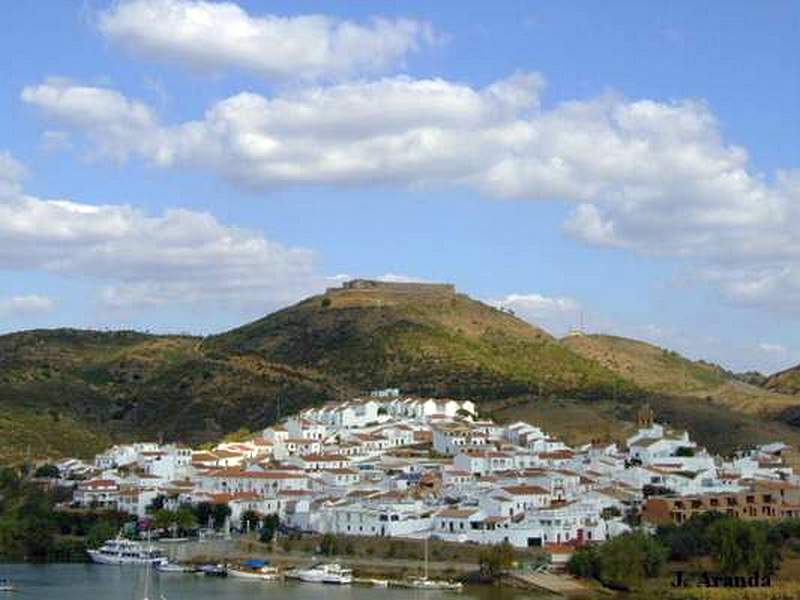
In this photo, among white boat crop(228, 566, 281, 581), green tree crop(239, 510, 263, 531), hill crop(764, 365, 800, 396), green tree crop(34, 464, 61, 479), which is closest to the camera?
white boat crop(228, 566, 281, 581)

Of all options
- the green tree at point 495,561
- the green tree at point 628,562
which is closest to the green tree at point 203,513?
the green tree at point 495,561

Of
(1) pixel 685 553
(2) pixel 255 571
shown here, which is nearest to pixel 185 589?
(2) pixel 255 571

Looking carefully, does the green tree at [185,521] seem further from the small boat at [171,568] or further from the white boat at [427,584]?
the white boat at [427,584]

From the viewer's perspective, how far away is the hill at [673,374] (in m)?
93.1

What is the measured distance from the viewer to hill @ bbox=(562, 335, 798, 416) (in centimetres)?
9306

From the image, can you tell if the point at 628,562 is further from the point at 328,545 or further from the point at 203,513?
the point at 203,513

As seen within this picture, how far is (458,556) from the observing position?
152 feet

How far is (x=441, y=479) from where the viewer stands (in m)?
58.7

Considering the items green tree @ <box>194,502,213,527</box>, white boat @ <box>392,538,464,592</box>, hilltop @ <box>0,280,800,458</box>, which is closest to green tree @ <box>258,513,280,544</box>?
green tree @ <box>194,502,213,527</box>

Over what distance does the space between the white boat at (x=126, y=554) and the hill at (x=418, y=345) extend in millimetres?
33239

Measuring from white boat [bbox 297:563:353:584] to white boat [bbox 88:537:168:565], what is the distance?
20.7 ft

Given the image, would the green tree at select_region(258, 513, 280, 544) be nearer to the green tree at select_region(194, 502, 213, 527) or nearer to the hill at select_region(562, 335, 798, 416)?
the green tree at select_region(194, 502, 213, 527)

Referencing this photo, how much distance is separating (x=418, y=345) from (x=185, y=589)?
49985mm

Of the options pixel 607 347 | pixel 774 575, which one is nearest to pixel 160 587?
pixel 774 575
